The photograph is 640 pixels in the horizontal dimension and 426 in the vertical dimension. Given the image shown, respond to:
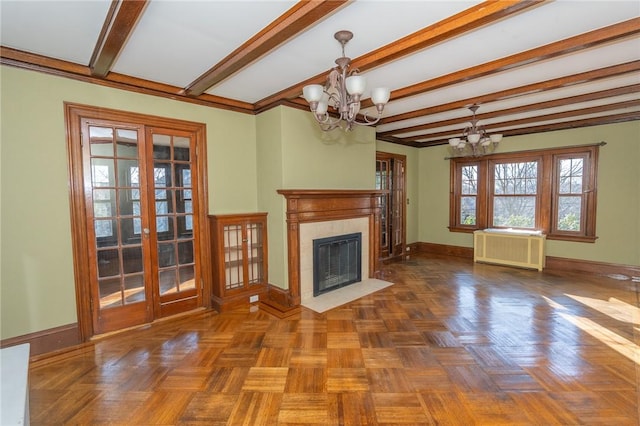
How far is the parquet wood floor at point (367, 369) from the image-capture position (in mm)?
1892

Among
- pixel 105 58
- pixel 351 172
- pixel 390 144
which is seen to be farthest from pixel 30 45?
pixel 390 144

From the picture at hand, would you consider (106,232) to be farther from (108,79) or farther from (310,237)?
(310,237)

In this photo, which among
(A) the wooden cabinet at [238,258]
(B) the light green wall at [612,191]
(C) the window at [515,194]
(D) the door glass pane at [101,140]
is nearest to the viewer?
(D) the door glass pane at [101,140]

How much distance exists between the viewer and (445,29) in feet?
6.55

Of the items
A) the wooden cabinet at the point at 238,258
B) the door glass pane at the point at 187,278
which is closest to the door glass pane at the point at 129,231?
the door glass pane at the point at 187,278

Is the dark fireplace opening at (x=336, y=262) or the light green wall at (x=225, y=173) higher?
the light green wall at (x=225, y=173)

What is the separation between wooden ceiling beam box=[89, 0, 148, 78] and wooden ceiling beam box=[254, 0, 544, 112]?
161 centimetres

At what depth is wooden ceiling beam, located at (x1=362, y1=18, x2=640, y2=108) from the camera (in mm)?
2076

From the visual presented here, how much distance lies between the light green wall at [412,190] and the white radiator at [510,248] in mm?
1310

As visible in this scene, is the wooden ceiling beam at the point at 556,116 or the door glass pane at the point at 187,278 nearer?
the door glass pane at the point at 187,278

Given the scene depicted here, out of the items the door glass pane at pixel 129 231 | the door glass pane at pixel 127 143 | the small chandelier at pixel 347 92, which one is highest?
the small chandelier at pixel 347 92

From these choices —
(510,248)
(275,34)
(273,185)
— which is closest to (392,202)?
(510,248)

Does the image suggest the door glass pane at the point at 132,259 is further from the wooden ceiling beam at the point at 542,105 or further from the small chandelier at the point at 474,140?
the wooden ceiling beam at the point at 542,105

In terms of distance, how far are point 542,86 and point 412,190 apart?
3673mm
